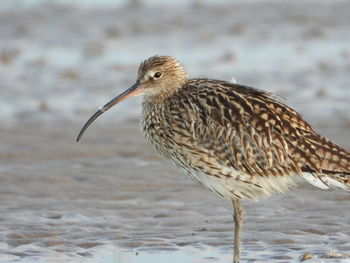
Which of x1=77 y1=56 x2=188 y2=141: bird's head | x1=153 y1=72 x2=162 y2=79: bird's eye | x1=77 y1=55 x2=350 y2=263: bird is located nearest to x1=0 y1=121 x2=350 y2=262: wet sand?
x1=77 y1=55 x2=350 y2=263: bird

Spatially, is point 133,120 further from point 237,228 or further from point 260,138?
point 260,138

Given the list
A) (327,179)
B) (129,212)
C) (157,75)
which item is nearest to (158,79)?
(157,75)

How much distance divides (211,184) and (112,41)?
8582mm

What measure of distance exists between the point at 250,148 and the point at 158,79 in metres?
1.12

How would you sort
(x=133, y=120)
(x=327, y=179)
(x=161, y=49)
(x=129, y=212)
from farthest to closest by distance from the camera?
(x=161, y=49) < (x=133, y=120) < (x=129, y=212) < (x=327, y=179)

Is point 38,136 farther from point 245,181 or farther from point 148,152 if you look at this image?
point 245,181

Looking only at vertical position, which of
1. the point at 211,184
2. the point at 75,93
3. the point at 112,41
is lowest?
the point at 211,184

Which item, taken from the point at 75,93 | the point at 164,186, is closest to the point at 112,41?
the point at 75,93

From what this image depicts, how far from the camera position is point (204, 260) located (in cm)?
824

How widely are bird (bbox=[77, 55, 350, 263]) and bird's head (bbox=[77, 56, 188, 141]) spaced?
39 cm

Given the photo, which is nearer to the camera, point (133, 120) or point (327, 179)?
point (327, 179)

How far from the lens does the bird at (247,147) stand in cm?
800

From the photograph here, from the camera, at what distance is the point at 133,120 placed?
12.5m

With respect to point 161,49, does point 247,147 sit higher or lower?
lower
